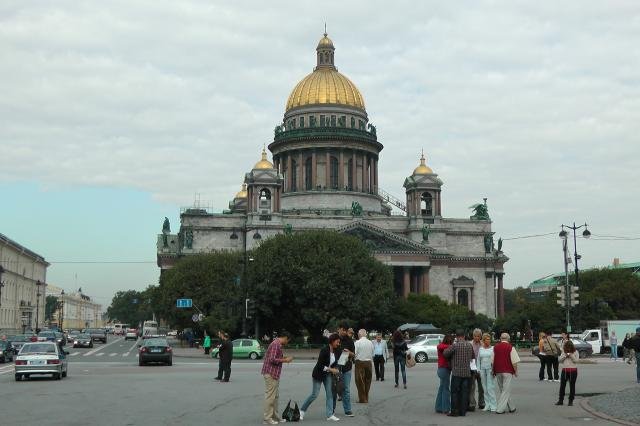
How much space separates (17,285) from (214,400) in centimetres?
10070

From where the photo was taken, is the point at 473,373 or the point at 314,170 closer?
the point at 473,373

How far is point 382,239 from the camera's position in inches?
4117

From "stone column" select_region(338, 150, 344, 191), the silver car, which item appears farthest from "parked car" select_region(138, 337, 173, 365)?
"stone column" select_region(338, 150, 344, 191)

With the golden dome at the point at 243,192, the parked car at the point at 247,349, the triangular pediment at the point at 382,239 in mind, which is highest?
the golden dome at the point at 243,192

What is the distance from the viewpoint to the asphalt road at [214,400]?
1856 cm

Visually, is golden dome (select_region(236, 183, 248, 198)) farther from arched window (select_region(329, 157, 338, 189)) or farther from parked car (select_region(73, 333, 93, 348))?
parked car (select_region(73, 333, 93, 348))

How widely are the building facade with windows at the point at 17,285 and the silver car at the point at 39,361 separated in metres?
68.7

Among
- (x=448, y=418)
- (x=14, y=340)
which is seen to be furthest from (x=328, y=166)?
(x=448, y=418)

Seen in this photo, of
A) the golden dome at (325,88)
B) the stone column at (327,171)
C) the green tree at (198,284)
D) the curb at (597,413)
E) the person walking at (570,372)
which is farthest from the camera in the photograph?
the golden dome at (325,88)

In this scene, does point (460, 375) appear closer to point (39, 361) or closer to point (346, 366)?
point (346, 366)

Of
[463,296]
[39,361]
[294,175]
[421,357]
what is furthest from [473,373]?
[294,175]

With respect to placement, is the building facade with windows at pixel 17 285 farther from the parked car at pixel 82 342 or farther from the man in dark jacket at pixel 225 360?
the man in dark jacket at pixel 225 360

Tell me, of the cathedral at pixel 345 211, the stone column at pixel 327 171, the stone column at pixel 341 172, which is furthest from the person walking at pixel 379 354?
the stone column at pixel 327 171

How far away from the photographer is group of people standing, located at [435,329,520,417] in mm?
19469
